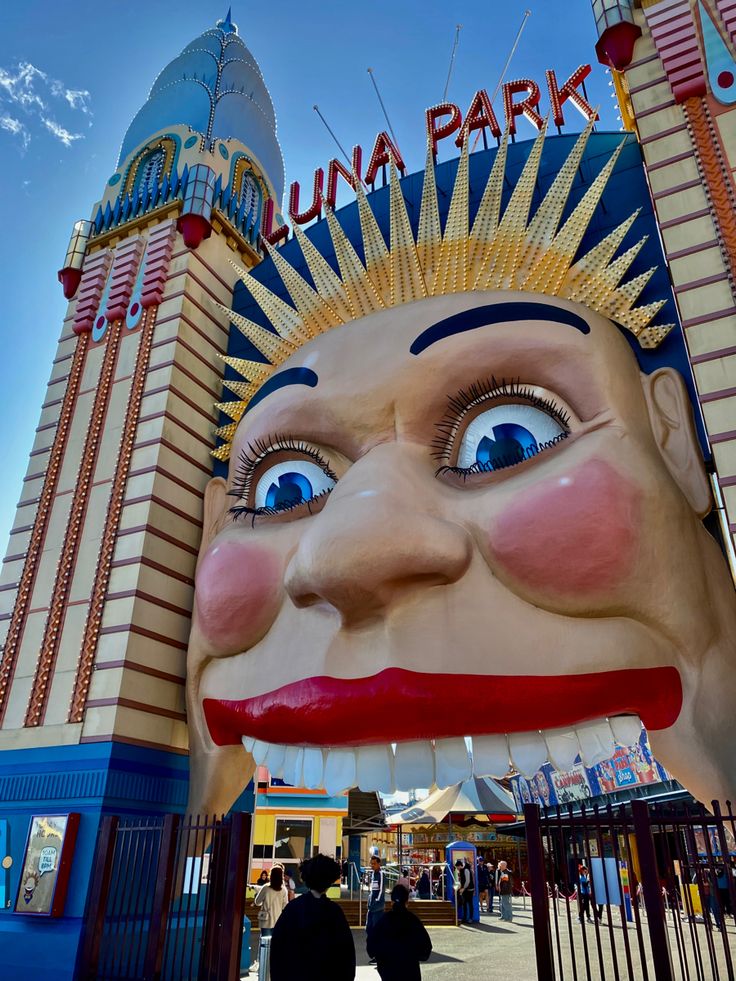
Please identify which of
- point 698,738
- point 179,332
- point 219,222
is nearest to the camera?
point 698,738

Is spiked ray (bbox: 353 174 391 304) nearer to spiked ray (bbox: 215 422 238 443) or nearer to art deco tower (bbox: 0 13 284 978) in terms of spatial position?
spiked ray (bbox: 215 422 238 443)

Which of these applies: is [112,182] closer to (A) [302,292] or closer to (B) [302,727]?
(A) [302,292]

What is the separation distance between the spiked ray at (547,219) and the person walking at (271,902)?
5.99 m

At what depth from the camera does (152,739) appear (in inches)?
242

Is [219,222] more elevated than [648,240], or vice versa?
[219,222]

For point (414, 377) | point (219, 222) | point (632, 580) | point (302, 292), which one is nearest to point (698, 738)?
point (632, 580)

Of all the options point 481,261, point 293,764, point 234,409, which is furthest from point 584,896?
point 234,409

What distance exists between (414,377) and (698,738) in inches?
109

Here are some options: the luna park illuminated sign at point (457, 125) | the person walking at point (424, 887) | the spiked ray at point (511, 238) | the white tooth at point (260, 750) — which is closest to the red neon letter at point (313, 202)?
the luna park illuminated sign at point (457, 125)

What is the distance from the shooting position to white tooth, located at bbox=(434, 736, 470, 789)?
14.4 feet

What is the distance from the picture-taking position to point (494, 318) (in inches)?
203

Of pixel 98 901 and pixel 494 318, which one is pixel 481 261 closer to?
pixel 494 318

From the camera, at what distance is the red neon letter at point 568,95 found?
7758mm

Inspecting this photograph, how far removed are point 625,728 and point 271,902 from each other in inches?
179
